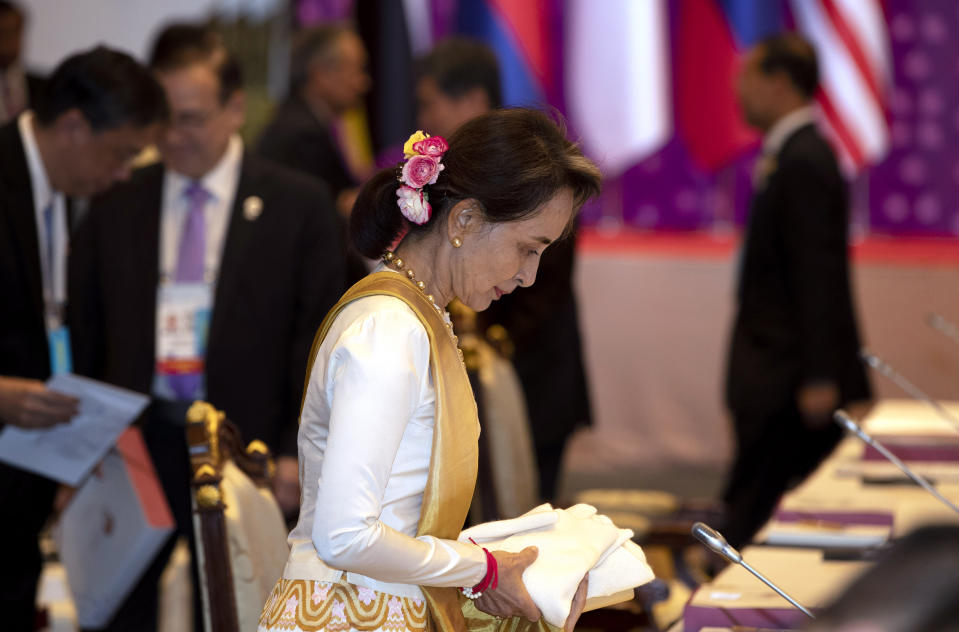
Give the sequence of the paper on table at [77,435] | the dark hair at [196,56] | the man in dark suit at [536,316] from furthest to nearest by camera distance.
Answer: the man in dark suit at [536,316], the dark hair at [196,56], the paper on table at [77,435]

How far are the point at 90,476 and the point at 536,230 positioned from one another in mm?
1444

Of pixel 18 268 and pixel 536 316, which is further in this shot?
pixel 536 316

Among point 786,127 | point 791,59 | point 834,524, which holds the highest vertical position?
point 791,59

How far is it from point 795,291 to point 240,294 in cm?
197

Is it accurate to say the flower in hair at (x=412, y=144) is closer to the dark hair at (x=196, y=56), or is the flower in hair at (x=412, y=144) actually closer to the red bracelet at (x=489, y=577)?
the red bracelet at (x=489, y=577)

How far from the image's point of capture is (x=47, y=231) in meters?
2.73

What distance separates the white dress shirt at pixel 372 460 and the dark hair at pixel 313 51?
10.2ft

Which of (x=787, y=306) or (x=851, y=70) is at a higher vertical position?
(x=851, y=70)

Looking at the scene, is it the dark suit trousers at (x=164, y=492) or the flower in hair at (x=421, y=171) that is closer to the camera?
the flower in hair at (x=421, y=171)

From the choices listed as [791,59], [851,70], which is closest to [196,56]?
[791,59]

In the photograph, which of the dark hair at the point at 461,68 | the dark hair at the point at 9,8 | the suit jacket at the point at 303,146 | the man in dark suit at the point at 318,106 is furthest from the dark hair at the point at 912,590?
the dark hair at the point at 9,8

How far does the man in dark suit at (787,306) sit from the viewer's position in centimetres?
406

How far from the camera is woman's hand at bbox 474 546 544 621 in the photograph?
1.50 meters

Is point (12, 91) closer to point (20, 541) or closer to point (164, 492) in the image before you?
point (164, 492)
